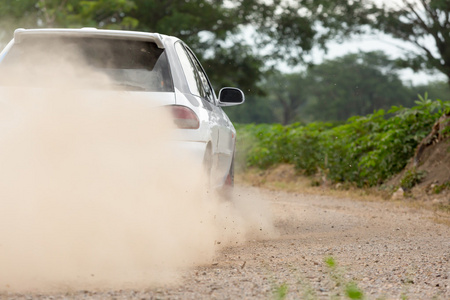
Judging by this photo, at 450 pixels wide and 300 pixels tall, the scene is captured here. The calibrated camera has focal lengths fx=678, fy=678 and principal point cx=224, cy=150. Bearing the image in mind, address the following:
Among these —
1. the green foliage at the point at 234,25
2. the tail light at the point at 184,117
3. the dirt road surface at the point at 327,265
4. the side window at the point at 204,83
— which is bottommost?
the green foliage at the point at 234,25

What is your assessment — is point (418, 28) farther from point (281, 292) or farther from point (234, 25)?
point (281, 292)

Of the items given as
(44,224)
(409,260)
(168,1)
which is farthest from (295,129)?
(168,1)

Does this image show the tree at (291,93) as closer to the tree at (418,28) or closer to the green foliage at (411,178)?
the tree at (418,28)

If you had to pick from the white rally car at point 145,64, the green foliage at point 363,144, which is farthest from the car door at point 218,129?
the green foliage at point 363,144

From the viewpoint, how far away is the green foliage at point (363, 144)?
41.8 feet

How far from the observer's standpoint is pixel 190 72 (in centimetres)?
609

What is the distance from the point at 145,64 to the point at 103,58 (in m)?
0.34

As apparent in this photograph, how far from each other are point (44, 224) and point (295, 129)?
1353 centimetres

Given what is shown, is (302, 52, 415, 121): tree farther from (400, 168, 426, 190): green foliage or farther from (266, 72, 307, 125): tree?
(400, 168, 426, 190): green foliage

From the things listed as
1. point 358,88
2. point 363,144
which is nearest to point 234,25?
point 363,144

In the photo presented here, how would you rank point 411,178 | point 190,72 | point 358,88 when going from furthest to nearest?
point 358,88 → point 411,178 → point 190,72

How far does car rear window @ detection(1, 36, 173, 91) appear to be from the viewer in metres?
5.20

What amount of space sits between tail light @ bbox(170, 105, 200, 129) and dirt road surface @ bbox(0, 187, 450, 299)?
1.06 meters

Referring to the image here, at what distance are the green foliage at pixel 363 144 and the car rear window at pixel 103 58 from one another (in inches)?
307
